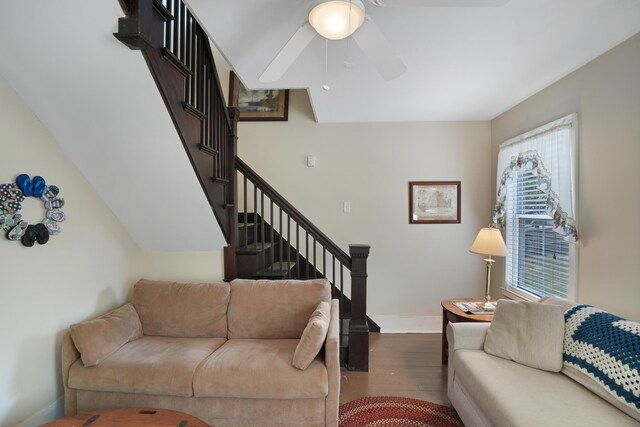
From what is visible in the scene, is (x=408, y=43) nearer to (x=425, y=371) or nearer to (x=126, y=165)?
(x=126, y=165)

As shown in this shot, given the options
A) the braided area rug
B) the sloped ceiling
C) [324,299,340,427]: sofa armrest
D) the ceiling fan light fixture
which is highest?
the ceiling fan light fixture

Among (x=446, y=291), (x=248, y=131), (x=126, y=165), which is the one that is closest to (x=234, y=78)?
(x=248, y=131)

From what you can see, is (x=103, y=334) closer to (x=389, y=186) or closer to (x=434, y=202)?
(x=389, y=186)

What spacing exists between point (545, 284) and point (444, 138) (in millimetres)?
1783

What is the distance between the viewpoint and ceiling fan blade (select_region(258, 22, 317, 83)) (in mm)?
1318

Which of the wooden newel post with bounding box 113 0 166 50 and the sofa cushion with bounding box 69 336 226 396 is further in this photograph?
the sofa cushion with bounding box 69 336 226 396

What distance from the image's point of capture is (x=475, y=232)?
10.8 ft

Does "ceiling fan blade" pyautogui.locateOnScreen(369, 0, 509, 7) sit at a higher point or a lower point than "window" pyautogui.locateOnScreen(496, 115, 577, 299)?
higher

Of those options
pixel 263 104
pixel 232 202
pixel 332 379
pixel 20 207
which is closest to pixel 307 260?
pixel 232 202

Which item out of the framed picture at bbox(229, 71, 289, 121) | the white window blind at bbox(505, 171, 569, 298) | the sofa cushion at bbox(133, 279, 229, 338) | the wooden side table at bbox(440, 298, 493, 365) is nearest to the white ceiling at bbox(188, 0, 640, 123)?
the framed picture at bbox(229, 71, 289, 121)

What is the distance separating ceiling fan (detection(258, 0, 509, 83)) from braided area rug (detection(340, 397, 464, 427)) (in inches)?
83.3

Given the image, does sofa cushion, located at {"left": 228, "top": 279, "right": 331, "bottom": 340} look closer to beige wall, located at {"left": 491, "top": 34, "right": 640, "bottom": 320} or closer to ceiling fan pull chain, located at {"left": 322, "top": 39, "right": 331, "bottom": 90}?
ceiling fan pull chain, located at {"left": 322, "top": 39, "right": 331, "bottom": 90}

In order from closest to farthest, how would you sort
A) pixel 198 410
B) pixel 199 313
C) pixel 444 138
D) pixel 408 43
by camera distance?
pixel 198 410 < pixel 408 43 < pixel 199 313 < pixel 444 138

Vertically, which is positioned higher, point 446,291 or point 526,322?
point 526,322
